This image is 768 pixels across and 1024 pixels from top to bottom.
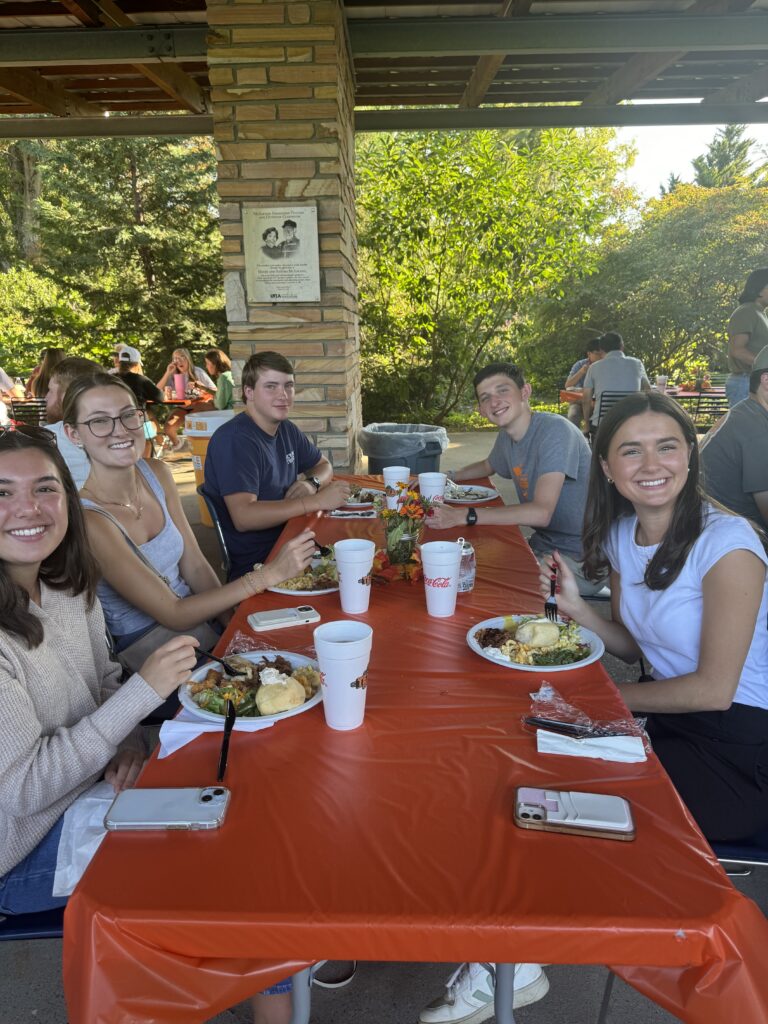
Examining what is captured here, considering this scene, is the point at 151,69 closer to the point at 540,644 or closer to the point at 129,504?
the point at 129,504

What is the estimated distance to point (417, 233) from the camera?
989 cm

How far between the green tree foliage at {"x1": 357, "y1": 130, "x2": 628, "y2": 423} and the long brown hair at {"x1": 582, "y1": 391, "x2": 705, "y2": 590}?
884 centimetres

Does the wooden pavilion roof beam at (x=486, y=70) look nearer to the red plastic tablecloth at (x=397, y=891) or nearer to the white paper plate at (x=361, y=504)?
the white paper plate at (x=361, y=504)

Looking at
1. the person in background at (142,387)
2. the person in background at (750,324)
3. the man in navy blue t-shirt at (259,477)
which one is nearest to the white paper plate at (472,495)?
the man in navy blue t-shirt at (259,477)

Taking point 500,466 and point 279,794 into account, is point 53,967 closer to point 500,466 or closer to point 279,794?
point 279,794

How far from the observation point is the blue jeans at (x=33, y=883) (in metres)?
1.36

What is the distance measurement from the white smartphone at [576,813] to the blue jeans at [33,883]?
3.11ft

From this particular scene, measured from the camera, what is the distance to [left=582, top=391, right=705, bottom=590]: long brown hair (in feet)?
5.56

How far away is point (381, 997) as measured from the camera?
1.74 m

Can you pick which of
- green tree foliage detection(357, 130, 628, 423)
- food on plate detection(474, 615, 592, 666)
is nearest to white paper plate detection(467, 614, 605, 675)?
food on plate detection(474, 615, 592, 666)

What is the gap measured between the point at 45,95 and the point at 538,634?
7086 millimetres

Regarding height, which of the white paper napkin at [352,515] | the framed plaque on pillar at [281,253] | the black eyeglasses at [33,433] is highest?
the framed plaque on pillar at [281,253]

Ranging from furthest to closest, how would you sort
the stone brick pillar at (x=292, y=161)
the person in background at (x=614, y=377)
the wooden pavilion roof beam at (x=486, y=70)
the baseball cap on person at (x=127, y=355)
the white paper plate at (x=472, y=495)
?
the baseball cap on person at (x=127, y=355) → the person in background at (x=614, y=377) → the wooden pavilion roof beam at (x=486, y=70) → the stone brick pillar at (x=292, y=161) → the white paper plate at (x=472, y=495)

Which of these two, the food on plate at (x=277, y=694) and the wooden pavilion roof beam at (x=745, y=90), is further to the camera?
the wooden pavilion roof beam at (x=745, y=90)
